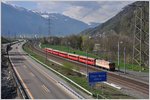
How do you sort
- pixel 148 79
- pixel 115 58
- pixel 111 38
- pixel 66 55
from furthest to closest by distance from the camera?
pixel 111 38, pixel 66 55, pixel 115 58, pixel 148 79

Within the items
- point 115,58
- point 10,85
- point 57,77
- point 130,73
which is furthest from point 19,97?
point 115,58

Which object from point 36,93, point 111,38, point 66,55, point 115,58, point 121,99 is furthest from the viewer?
point 111,38

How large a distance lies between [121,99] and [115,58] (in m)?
60.2

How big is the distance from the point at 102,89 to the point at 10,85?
1336 cm

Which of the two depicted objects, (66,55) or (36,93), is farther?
(66,55)

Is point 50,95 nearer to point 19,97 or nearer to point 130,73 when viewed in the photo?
point 19,97

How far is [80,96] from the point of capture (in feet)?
129

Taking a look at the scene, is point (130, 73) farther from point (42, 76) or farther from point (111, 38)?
point (111, 38)

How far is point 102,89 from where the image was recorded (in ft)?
Answer: 152

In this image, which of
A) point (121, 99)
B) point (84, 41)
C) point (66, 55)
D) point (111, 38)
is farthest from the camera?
point (84, 41)

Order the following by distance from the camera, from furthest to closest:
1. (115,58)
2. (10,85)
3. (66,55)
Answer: (66,55)
(115,58)
(10,85)

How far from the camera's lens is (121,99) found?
129ft

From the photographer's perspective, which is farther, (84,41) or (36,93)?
(84,41)

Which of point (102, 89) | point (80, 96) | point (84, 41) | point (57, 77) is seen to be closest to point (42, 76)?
point (57, 77)
